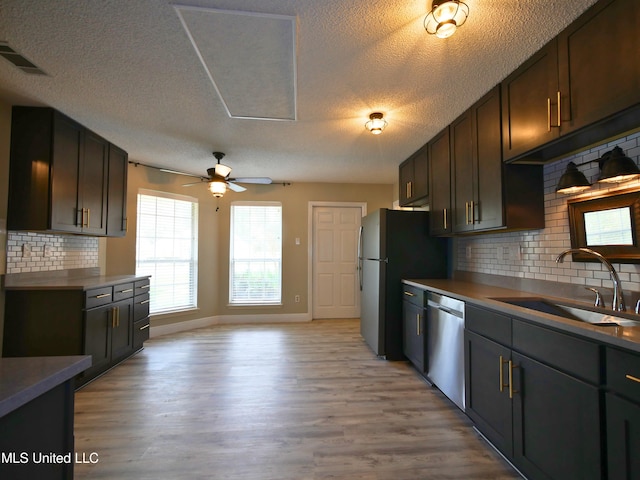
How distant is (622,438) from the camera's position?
3.67 feet

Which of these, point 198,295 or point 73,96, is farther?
point 198,295

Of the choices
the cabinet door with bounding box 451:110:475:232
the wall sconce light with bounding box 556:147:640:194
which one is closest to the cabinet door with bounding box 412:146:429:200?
the cabinet door with bounding box 451:110:475:232

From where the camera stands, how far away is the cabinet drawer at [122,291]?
3.13 m

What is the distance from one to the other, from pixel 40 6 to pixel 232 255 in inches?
158

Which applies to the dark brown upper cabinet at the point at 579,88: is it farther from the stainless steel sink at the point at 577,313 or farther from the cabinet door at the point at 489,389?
the cabinet door at the point at 489,389

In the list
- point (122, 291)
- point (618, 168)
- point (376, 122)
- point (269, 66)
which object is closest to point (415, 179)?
point (376, 122)

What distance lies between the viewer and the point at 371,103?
2.46 meters

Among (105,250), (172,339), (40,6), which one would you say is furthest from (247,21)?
(172,339)

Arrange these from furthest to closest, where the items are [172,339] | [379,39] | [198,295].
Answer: [198,295] → [172,339] → [379,39]

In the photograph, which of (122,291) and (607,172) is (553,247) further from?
(122,291)

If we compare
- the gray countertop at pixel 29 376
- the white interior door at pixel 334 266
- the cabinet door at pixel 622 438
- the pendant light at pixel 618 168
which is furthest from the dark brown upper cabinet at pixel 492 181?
the white interior door at pixel 334 266

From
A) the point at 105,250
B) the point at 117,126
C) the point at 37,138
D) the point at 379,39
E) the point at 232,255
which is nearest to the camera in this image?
the point at 379,39

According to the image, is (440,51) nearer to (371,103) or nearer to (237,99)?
(371,103)

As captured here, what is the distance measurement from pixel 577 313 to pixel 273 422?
212 cm
